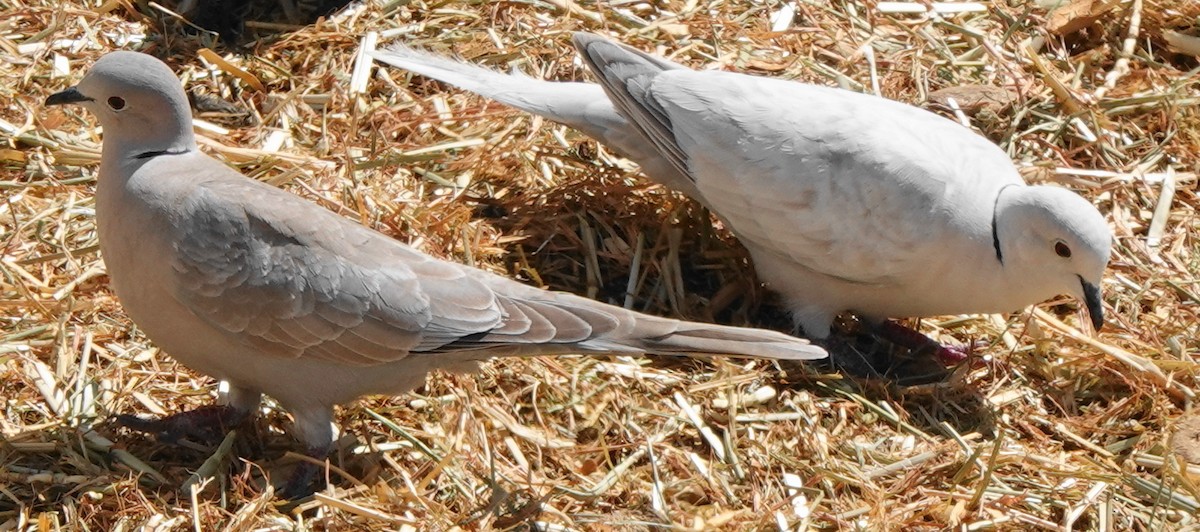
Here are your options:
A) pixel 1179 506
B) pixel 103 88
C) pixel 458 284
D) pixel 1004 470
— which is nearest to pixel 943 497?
pixel 1004 470

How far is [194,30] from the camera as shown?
5859 millimetres

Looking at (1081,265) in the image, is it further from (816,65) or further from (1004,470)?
(816,65)

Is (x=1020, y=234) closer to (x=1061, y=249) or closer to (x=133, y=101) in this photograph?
(x=1061, y=249)

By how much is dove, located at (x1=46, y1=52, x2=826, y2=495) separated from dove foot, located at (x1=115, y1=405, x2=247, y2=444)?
4 centimetres

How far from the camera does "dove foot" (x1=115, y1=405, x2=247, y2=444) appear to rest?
13.0ft

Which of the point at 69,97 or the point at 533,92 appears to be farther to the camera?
the point at 533,92

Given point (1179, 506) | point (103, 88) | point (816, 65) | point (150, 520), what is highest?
point (103, 88)

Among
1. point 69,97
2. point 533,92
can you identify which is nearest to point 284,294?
point 69,97

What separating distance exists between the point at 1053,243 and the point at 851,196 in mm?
674

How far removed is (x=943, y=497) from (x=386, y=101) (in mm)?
2780

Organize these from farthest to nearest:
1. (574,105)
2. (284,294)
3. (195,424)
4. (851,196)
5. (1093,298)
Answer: (574,105), (851,196), (1093,298), (195,424), (284,294)

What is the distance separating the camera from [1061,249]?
4531 mm

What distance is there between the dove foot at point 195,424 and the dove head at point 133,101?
2.51ft

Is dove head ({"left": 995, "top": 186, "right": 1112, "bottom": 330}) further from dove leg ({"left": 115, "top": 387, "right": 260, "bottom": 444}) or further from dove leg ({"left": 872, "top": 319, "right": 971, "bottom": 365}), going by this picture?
dove leg ({"left": 115, "top": 387, "right": 260, "bottom": 444})
